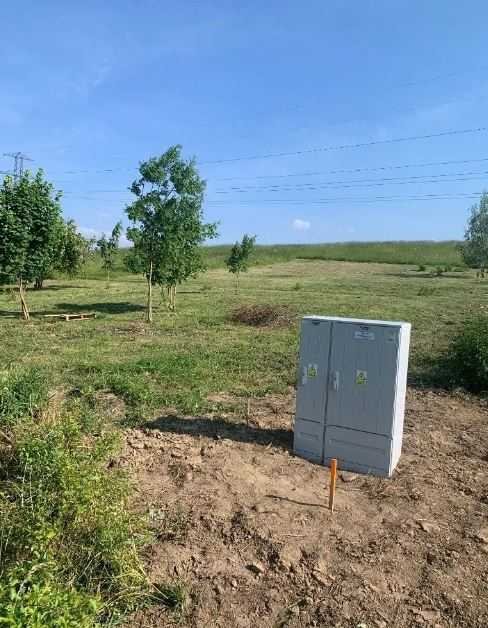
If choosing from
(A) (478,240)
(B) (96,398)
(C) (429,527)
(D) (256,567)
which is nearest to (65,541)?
(D) (256,567)

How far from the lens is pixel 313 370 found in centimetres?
485

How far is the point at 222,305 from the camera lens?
18703 millimetres

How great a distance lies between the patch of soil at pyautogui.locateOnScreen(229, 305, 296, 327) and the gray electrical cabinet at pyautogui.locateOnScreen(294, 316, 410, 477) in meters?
8.77

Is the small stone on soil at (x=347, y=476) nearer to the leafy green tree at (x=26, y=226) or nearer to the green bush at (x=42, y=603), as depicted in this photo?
the green bush at (x=42, y=603)

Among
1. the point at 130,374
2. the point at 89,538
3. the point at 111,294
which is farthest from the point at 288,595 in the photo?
the point at 111,294

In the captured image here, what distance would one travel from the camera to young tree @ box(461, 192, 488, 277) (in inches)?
1713

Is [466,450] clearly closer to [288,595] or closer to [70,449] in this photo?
[288,595]

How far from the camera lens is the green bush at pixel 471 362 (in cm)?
736

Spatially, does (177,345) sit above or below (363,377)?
below

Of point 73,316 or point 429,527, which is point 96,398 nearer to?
point 429,527

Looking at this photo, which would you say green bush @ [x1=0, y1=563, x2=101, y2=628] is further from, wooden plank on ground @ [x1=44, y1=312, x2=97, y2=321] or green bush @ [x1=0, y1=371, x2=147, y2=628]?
wooden plank on ground @ [x1=44, y1=312, x2=97, y2=321]

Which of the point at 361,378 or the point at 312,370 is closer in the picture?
the point at 361,378

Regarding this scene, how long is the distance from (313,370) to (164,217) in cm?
1162


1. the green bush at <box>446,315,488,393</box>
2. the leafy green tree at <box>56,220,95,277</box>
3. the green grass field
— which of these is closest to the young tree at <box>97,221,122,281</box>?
the leafy green tree at <box>56,220,95,277</box>
